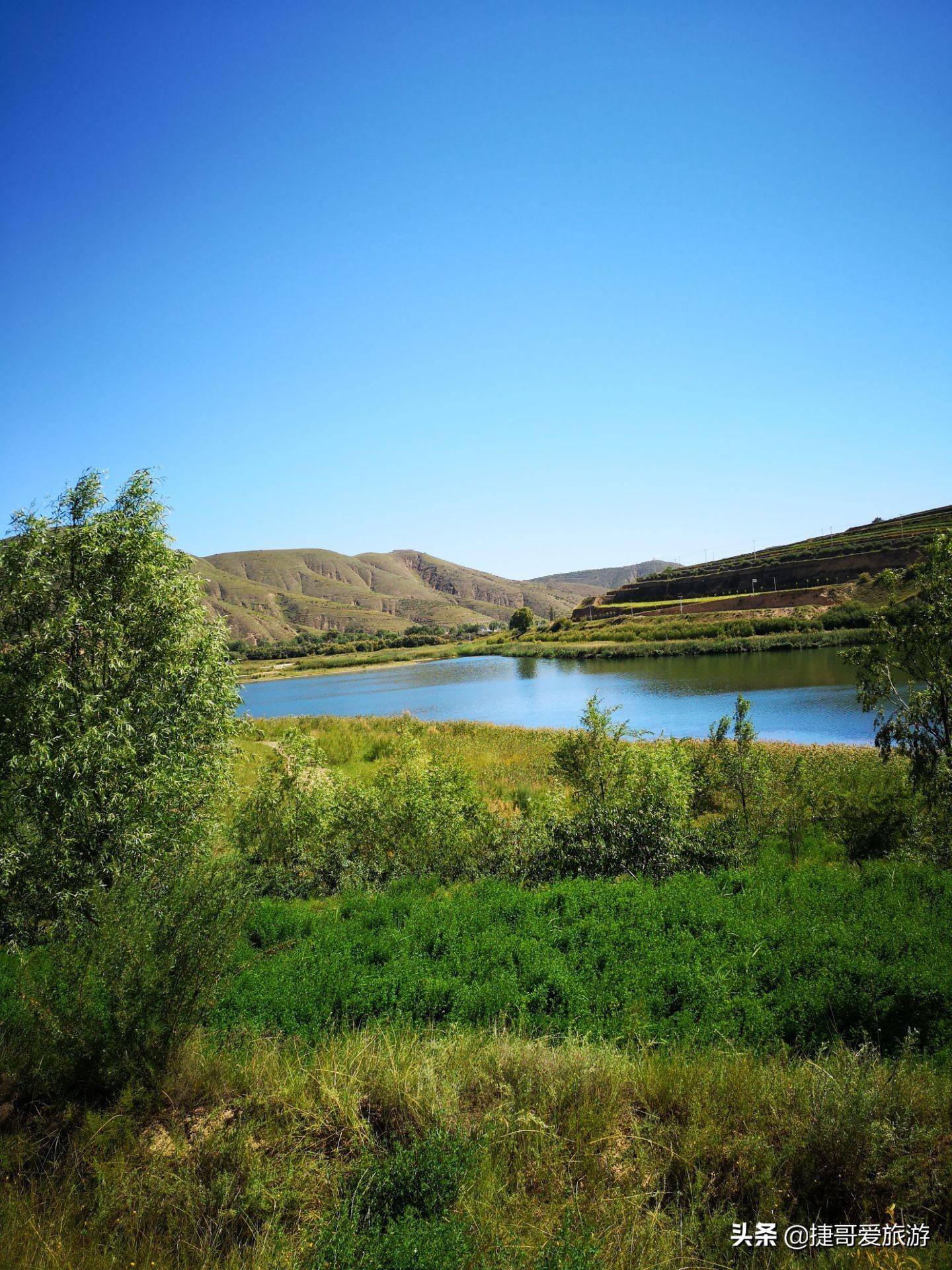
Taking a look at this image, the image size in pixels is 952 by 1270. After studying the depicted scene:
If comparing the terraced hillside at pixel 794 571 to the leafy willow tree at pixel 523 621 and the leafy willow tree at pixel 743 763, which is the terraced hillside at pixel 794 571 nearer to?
the leafy willow tree at pixel 523 621

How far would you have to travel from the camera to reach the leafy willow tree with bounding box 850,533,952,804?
1158 cm

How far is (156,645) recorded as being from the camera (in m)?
11.8

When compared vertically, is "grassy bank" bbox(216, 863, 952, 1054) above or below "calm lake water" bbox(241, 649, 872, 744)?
above

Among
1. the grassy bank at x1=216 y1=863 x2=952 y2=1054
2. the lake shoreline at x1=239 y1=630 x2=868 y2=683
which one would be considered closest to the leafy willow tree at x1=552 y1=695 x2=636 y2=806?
the grassy bank at x1=216 y1=863 x2=952 y2=1054

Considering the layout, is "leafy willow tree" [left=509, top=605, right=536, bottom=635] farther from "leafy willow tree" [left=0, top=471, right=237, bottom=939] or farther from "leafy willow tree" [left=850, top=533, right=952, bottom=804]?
"leafy willow tree" [left=0, top=471, right=237, bottom=939]

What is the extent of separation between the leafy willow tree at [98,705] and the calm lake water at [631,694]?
12.6 meters

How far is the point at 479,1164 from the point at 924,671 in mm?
11952

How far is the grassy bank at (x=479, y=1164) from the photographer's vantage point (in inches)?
132

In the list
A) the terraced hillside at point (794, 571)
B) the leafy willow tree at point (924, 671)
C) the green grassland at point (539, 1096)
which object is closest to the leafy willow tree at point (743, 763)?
the leafy willow tree at point (924, 671)

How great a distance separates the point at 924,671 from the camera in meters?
12.1

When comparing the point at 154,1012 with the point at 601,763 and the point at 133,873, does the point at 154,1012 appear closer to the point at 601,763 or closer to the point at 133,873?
the point at 133,873

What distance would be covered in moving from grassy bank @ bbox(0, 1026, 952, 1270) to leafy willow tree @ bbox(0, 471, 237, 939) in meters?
6.84

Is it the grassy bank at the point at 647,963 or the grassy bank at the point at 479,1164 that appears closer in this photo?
the grassy bank at the point at 479,1164

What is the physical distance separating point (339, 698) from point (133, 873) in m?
55.2
